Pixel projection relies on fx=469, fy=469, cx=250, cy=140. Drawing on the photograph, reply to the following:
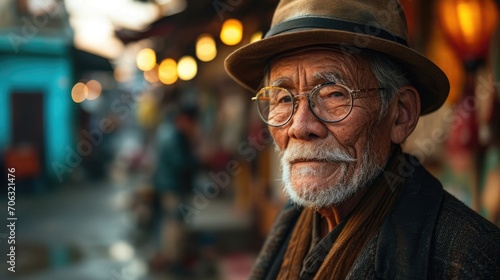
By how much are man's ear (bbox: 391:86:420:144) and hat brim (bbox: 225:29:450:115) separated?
78mm

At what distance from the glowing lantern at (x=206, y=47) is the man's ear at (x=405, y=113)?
4.88 meters

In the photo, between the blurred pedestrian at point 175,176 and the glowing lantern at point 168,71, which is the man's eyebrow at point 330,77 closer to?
the blurred pedestrian at point 175,176

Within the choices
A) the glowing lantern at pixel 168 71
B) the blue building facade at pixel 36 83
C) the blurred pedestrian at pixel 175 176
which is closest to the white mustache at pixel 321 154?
the blurred pedestrian at pixel 175 176

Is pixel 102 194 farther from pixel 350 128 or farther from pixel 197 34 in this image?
pixel 350 128

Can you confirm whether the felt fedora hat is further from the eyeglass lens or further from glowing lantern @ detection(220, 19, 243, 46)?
glowing lantern @ detection(220, 19, 243, 46)

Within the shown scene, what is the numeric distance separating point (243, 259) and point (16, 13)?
12.9 meters

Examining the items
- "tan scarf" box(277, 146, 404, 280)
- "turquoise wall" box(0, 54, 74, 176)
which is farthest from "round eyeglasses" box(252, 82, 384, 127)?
"turquoise wall" box(0, 54, 74, 176)

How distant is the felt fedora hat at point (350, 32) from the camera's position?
5.37 ft

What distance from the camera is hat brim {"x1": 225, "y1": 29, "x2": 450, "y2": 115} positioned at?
1.63 meters

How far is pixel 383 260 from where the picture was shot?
148 cm

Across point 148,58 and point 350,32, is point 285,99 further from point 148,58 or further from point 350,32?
A: point 148,58

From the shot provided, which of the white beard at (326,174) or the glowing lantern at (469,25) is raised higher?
the glowing lantern at (469,25)

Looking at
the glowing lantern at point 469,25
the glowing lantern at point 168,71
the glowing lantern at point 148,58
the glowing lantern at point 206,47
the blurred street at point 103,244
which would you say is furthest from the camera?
the glowing lantern at point 148,58

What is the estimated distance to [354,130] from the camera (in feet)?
5.56
